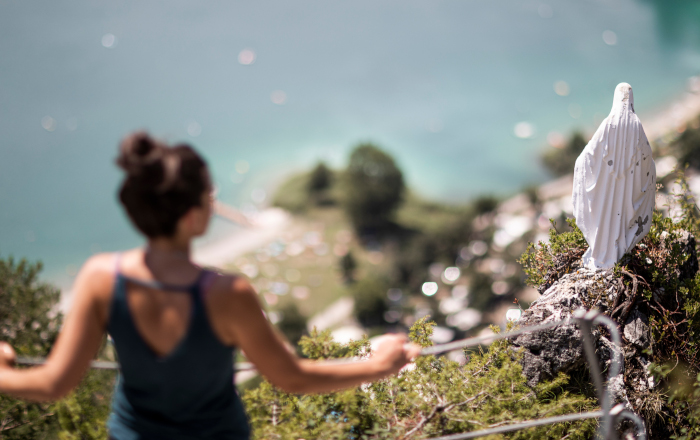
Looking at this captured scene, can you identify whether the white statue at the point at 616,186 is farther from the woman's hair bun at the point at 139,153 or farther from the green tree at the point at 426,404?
the woman's hair bun at the point at 139,153

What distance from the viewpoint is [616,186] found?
4191mm

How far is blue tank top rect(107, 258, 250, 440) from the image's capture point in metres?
1.17

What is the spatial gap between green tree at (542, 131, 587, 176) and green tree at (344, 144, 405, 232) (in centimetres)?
1123

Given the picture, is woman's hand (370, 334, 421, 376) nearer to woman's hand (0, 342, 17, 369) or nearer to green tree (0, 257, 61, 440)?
→ woman's hand (0, 342, 17, 369)

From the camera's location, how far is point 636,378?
3795 millimetres

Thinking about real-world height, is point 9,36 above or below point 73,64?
A: above

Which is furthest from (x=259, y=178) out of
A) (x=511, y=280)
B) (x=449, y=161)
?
(x=511, y=280)

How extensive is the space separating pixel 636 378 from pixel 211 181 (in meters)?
3.80

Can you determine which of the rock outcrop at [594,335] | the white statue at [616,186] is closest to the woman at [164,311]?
the rock outcrop at [594,335]

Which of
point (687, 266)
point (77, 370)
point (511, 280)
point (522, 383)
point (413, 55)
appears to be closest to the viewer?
point (77, 370)

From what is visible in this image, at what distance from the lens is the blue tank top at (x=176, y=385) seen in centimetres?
117

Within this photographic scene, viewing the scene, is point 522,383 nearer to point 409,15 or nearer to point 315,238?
point 315,238

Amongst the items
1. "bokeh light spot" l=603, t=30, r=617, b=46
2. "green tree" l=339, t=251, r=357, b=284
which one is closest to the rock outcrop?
"green tree" l=339, t=251, r=357, b=284

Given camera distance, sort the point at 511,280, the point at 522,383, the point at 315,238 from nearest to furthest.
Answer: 1. the point at 522,383
2. the point at 511,280
3. the point at 315,238
